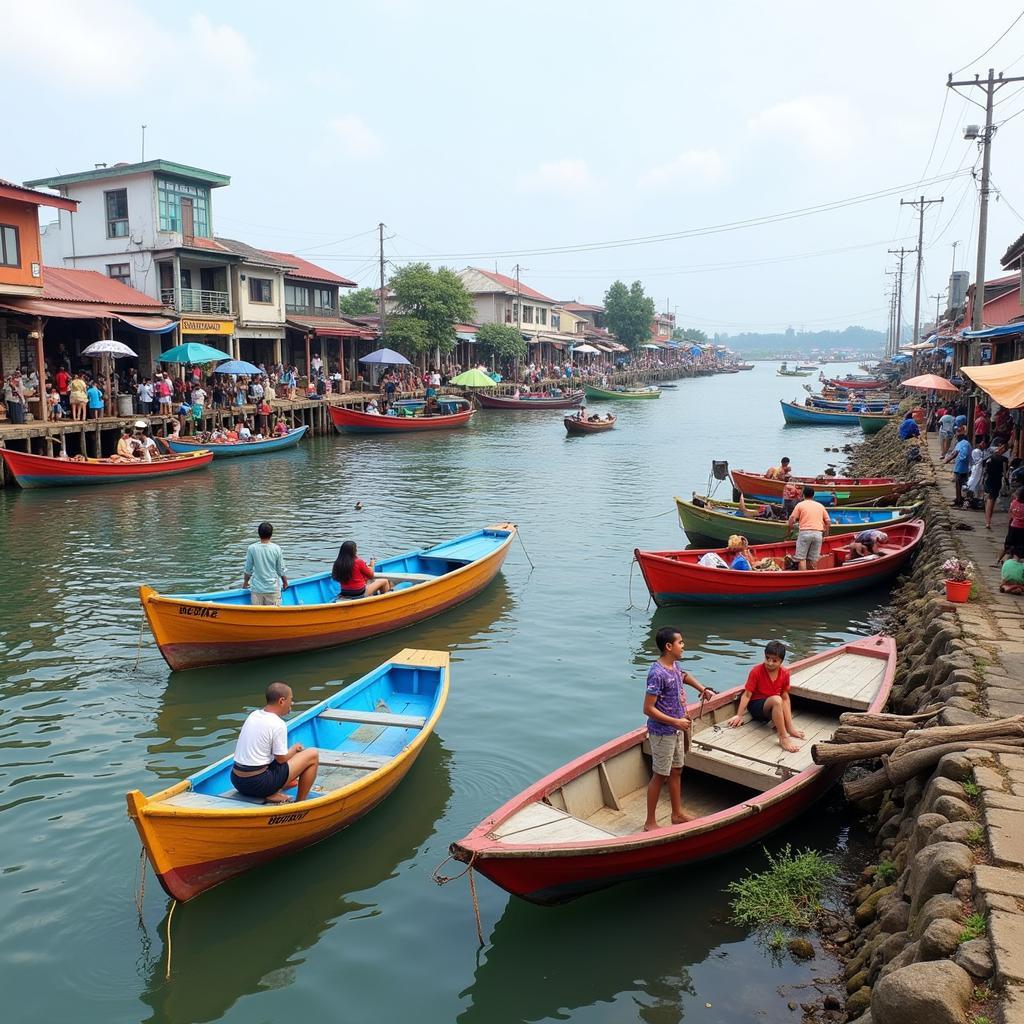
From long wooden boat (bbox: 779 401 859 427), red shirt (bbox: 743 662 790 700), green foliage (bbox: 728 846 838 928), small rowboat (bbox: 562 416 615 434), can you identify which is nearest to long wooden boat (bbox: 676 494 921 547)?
red shirt (bbox: 743 662 790 700)

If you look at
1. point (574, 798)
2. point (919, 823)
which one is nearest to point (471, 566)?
point (574, 798)

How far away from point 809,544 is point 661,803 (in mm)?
8186

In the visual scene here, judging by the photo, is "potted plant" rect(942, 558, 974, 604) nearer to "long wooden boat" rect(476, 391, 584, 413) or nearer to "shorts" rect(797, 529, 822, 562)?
"shorts" rect(797, 529, 822, 562)

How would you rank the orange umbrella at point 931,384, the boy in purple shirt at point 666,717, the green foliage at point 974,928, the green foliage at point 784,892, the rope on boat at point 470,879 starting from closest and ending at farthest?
1. the green foliage at point 974,928
2. the rope on boat at point 470,879
3. the green foliage at point 784,892
4. the boy in purple shirt at point 666,717
5. the orange umbrella at point 931,384

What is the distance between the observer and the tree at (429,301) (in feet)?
163

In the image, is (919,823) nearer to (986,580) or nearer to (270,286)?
(986,580)

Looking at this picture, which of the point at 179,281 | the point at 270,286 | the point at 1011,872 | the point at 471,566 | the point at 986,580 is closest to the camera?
the point at 1011,872

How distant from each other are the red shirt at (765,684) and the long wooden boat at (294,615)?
5.50 metres

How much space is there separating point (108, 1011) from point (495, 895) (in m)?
2.83

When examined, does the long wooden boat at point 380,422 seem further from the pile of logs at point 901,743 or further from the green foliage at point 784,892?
the green foliage at point 784,892

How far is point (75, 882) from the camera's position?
7.26 metres

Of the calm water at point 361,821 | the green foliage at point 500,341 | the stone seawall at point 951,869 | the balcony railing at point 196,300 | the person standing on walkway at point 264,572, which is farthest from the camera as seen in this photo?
the green foliage at point 500,341

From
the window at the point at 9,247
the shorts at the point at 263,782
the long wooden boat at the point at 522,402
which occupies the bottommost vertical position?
the shorts at the point at 263,782

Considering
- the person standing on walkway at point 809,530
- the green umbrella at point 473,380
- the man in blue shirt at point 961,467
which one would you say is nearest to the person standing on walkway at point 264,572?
the person standing on walkway at point 809,530
